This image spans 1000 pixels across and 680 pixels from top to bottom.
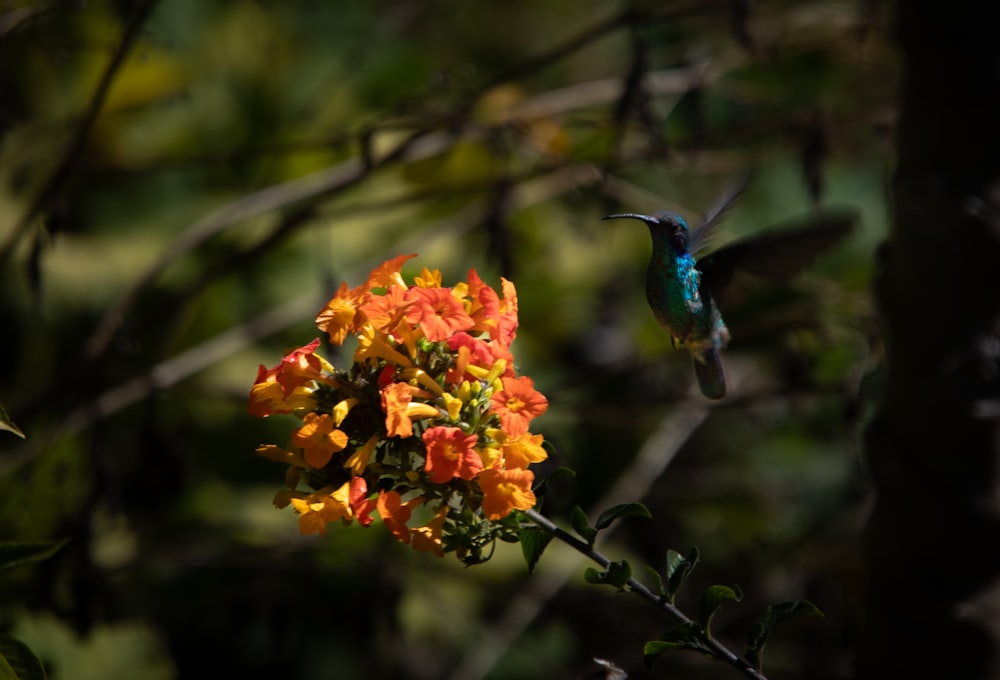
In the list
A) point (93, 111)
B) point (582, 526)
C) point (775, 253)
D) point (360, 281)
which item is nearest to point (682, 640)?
point (582, 526)

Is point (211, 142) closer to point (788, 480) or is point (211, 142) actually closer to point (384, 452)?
point (788, 480)

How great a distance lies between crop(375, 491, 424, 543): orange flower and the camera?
1.06m

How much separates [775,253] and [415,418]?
84cm

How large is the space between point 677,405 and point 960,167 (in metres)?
1.30

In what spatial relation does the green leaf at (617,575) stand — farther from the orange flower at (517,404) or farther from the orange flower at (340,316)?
the orange flower at (340,316)

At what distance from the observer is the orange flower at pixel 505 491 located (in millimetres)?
1017

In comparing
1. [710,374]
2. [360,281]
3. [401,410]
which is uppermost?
[401,410]

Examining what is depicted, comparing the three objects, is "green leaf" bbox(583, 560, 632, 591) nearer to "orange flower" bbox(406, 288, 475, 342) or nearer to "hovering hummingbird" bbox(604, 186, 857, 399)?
"orange flower" bbox(406, 288, 475, 342)

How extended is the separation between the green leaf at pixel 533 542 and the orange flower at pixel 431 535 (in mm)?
98

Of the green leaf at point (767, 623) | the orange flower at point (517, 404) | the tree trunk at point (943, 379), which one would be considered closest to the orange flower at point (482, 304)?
the orange flower at point (517, 404)

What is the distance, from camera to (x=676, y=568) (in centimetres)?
111

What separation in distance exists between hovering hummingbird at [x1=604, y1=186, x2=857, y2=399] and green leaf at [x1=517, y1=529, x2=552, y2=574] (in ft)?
2.05

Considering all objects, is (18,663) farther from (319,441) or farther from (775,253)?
(775,253)

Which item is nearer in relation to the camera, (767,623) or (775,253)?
(767,623)
